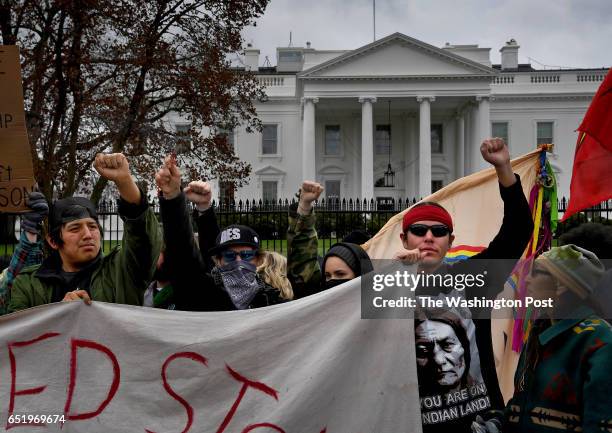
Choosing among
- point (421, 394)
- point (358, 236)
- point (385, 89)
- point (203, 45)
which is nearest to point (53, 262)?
point (421, 394)

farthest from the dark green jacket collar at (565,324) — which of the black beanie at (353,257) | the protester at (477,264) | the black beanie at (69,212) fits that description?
the black beanie at (69,212)

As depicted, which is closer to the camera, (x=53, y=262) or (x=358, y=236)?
(x=53, y=262)

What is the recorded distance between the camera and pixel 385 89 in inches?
1671

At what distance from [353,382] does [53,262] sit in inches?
66.1

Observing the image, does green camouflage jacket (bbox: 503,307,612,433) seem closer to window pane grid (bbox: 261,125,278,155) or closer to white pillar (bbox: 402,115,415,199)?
white pillar (bbox: 402,115,415,199)

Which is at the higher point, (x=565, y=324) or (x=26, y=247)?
(x=26, y=247)

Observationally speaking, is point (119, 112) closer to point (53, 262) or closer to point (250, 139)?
point (53, 262)

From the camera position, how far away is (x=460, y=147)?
4472 centimetres

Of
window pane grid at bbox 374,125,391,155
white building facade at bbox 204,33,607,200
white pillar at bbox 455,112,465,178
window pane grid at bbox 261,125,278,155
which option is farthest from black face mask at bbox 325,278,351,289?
window pane grid at bbox 261,125,278,155

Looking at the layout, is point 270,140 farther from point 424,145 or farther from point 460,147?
point 460,147

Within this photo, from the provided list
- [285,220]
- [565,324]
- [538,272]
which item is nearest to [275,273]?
[538,272]

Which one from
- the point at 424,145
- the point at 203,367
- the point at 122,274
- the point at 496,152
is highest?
the point at 424,145

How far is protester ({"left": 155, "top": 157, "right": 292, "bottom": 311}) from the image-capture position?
9.34 ft

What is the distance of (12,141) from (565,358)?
10.9 ft
